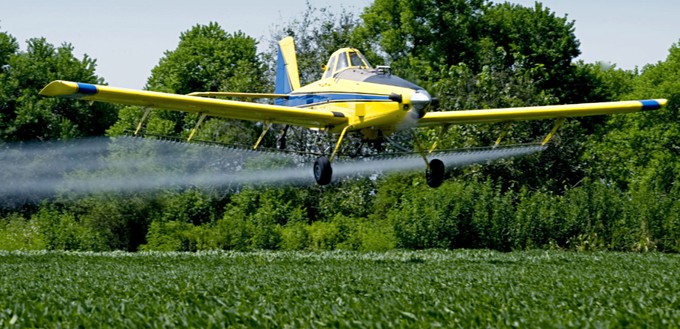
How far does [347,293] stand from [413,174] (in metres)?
32.0

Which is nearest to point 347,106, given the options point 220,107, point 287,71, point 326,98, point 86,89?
point 326,98

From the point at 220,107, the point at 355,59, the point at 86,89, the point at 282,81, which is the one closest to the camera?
the point at 86,89

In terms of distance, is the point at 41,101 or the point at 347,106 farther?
the point at 41,101

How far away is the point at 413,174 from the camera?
170 ft

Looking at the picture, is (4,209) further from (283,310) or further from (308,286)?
(283,310)

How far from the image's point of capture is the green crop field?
1409 cm

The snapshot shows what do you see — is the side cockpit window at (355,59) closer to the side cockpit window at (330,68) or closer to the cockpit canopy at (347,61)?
the cockpit canopy at (347,61)

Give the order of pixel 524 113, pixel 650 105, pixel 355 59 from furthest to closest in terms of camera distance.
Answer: pixel 650 105, pixel 524 113, pixel 355 59

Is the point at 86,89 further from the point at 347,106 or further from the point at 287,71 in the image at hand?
the point at 287,71

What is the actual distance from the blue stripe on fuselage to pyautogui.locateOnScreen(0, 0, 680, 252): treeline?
343 cm

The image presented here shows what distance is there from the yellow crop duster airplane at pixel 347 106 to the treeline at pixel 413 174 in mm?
3672

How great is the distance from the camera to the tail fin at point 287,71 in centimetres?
3241

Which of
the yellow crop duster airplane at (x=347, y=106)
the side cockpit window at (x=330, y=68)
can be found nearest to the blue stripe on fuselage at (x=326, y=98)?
the yellow crop duster airplane at (x=347, y=106)

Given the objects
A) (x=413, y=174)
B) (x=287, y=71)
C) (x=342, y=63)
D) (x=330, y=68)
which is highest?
(x=342, y=63)
